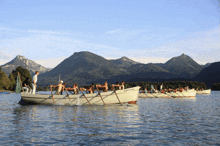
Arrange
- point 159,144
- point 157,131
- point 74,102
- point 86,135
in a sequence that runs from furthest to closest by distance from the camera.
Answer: point 74,102 → point 157,131 → point 86,135 → point 159,144

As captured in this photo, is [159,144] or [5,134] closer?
[159,144]

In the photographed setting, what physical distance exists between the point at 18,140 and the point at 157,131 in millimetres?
8176

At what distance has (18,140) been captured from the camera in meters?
12.7

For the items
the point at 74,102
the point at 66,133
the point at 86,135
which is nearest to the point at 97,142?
the point at 86,135

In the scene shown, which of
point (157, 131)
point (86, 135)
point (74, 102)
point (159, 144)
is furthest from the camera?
point (74, 102)

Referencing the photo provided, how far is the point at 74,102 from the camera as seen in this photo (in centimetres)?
3341

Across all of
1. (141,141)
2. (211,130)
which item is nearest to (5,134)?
(141,141)

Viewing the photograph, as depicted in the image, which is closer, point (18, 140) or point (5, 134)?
point (18, 140)

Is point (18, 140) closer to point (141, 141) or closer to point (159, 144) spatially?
point (141, 141)

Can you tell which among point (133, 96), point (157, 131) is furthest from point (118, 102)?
point (157, 131)

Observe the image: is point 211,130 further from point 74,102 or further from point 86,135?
point 74,102

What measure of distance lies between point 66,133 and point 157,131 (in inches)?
221

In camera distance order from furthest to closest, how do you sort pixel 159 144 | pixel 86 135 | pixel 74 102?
pixel 74 102 → pixel 86 135 → pixel 159 144

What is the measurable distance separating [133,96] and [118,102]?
2.65 m
